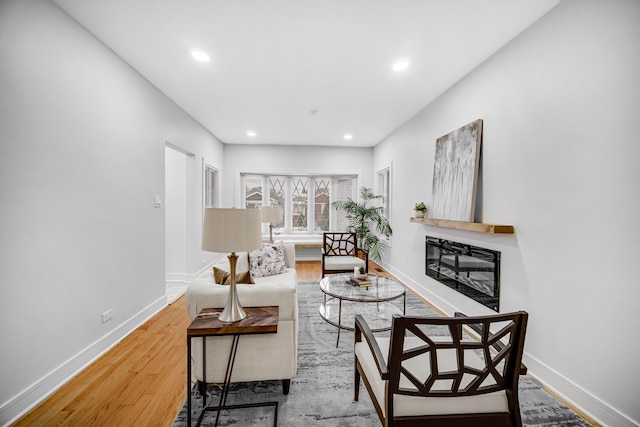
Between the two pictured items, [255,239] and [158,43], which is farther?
[158,43]

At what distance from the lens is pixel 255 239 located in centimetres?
158

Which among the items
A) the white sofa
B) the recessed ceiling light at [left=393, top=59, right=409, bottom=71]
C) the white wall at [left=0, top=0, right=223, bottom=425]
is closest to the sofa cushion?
the white sofa

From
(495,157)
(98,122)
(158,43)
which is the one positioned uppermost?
(158,43)

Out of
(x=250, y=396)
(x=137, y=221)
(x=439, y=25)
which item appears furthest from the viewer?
(x=137, y=221)

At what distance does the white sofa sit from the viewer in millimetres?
1713

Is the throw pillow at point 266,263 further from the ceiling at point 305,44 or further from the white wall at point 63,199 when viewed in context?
the ceiling at point 305,44

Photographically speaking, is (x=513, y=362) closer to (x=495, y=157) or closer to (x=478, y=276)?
(x=478, y=276)

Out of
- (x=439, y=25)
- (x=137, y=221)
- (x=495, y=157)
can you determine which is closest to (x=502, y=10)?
(x=439, y=25)

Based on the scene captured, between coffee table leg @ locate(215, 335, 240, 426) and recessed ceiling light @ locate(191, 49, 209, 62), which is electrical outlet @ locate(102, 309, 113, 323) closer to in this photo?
coffee table leg @ locate(215, 335, 240, 426)

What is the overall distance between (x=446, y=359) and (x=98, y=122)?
10.2 feet

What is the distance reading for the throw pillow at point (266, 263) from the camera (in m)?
3.10

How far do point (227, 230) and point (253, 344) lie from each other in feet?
2.54

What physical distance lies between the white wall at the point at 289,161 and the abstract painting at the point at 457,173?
9.88ft

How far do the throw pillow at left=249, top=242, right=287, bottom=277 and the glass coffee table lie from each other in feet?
1.85
